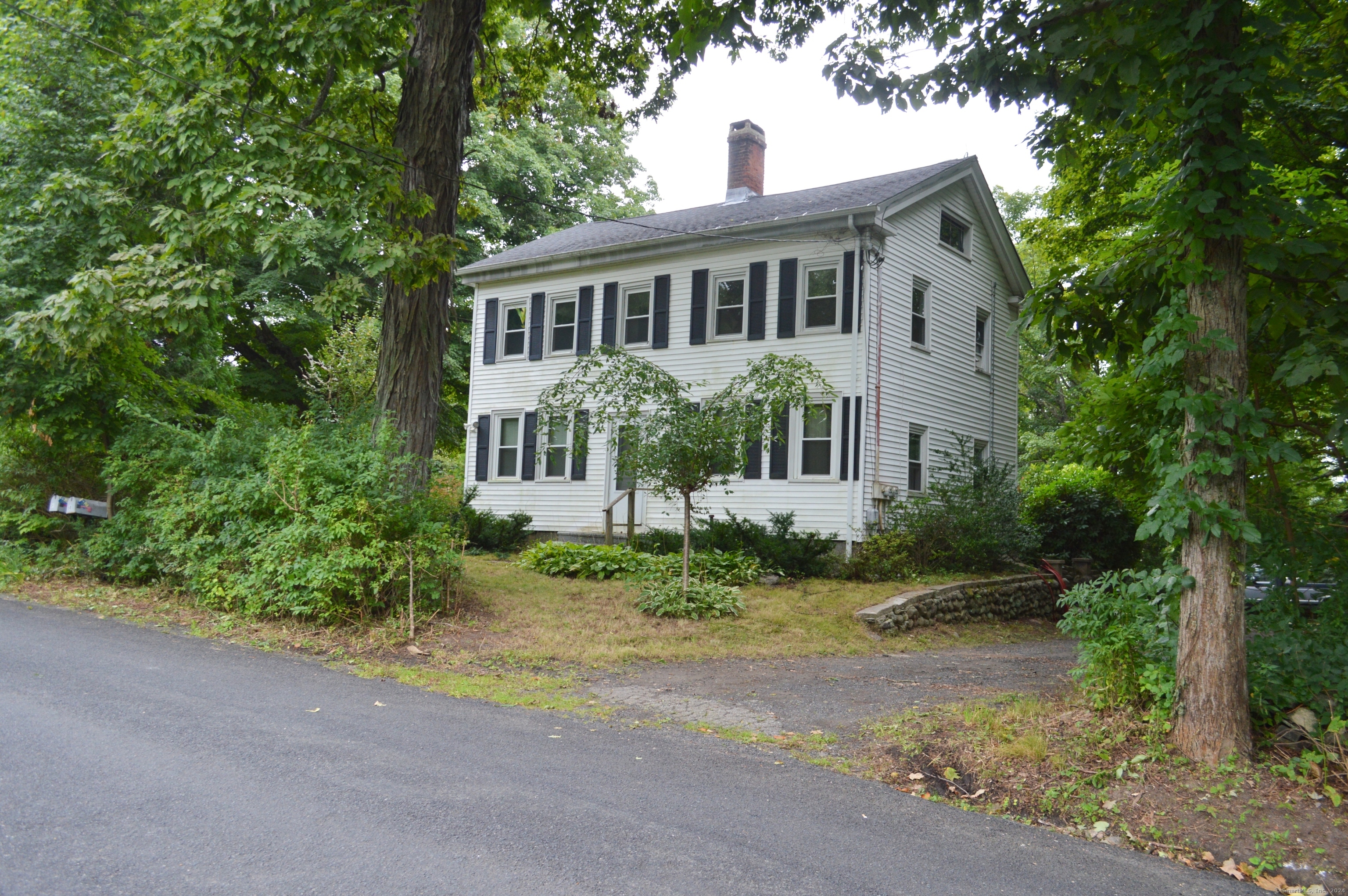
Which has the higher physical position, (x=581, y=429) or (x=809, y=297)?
(x=809, y=297)

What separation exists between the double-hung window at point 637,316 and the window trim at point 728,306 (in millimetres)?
1505

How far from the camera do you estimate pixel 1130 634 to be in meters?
5.68

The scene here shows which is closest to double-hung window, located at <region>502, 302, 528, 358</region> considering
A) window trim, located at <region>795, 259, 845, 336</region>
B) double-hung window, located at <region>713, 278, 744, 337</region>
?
double-hung window, located at <region>713, 278, 744, 337</region>

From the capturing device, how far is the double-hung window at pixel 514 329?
20.8 meters

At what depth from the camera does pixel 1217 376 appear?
202 inches

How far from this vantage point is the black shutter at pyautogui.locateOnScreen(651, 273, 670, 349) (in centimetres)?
1848

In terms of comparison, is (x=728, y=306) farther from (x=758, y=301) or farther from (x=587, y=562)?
(x=587, y=562)

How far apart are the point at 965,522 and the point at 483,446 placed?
1116cm

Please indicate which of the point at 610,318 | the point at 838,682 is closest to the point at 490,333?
the point at 610,318

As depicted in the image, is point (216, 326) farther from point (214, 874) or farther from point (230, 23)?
point (214, 874)

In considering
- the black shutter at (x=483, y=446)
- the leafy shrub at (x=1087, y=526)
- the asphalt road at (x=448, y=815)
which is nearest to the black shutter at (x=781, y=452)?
the leafy shrub at (x=1087, y=526)

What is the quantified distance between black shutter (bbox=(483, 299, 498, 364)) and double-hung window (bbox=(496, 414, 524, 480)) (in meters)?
1.48

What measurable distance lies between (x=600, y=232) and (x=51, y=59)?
11463mm

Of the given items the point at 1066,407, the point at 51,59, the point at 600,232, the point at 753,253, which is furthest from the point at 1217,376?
the point at 1066,407
